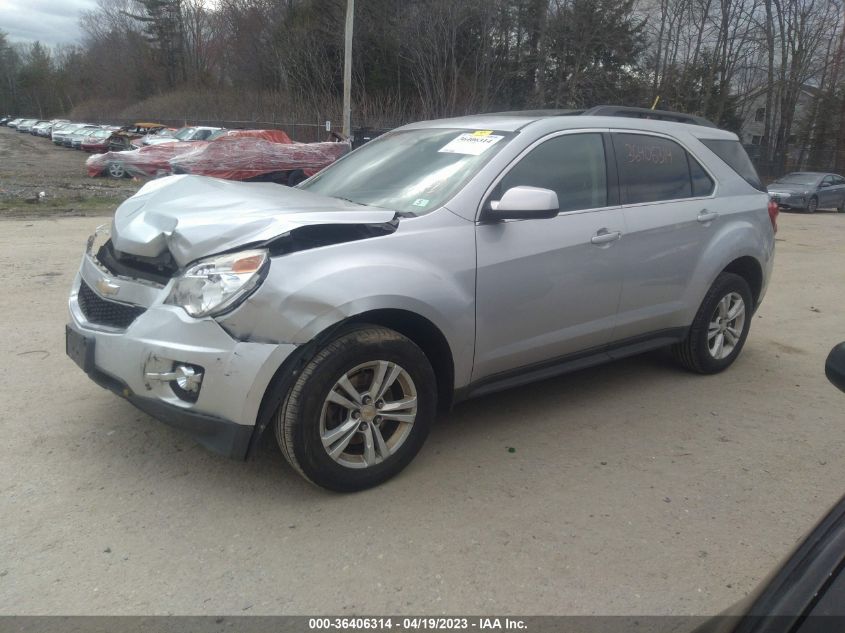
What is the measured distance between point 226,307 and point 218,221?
1.66 feet

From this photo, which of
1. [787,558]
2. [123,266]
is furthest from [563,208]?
[787,558]

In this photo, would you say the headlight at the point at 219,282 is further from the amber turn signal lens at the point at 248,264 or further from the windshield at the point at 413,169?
the windshield at the point at 413,169

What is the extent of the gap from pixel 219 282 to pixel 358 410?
837 millimetres

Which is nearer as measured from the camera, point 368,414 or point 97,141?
point 368,414

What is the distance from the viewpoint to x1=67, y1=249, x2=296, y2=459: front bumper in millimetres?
2932

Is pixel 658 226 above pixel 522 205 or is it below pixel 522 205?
below

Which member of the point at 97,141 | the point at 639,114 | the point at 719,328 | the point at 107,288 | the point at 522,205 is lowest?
the point at 97,141

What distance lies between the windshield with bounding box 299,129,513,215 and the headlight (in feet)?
3.20

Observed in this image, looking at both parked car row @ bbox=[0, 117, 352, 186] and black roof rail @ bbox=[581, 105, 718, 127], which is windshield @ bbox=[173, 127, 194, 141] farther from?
black roof rail @ bbox=[581, 105, 718, 127]

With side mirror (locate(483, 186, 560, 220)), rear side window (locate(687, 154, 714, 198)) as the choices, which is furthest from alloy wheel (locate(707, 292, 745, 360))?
side mirror (locate(483, 186, 560, 220))

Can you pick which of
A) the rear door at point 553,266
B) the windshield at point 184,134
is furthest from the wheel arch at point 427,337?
the windshield at point 184,134

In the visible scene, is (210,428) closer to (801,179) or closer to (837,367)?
(837,367)

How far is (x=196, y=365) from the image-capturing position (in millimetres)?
2953

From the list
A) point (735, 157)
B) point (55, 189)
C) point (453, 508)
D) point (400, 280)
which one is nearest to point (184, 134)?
point (55, 189)
